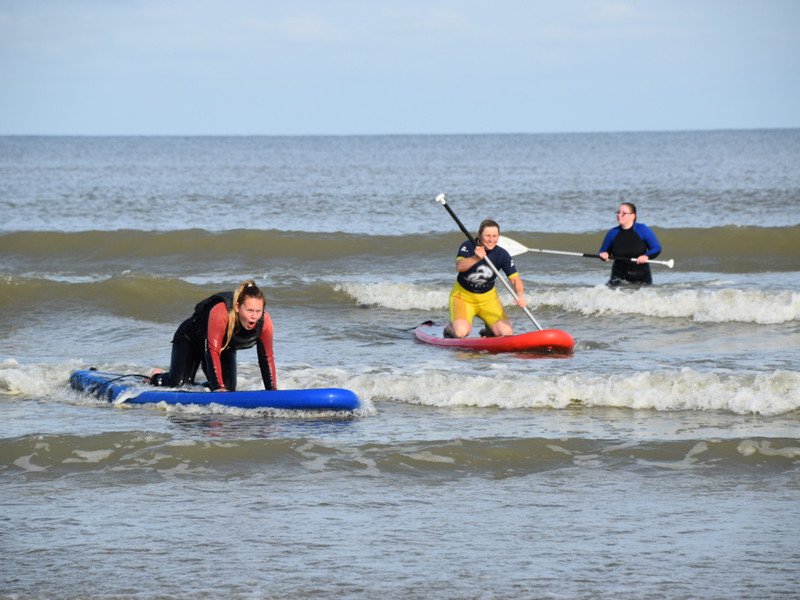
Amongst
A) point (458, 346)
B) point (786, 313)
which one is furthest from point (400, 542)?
point (786, 313)

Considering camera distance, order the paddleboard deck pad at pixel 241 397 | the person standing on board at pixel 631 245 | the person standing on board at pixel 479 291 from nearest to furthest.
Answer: the paddleboard deck pad at pixel 241 397, the person standing on board at pixel 479 291, the person standing on board at pixel 631 245

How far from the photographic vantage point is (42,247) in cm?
2298

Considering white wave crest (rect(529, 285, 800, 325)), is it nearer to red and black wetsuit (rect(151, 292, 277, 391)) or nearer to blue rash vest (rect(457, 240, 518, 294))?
blue rash vest (rect(457, 240, 518, 294))

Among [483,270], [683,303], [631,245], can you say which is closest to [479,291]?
[483,270]

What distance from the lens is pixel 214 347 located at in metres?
8.09

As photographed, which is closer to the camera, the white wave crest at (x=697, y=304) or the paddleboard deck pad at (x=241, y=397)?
the paddleboard deck pad at (x=241, y=397)

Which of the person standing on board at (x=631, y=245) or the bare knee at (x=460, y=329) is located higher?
the person standing on board at (x=631, y=245)

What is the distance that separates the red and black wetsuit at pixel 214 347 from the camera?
8.00 metres

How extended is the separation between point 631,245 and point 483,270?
2611 millimetres

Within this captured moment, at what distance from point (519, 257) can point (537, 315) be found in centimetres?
584

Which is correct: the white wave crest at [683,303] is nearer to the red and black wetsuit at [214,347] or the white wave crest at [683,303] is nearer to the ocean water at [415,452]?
the ocean water at [415,452]

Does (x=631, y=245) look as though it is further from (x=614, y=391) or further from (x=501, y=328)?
(x=614, y=391)

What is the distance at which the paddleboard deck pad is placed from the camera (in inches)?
328

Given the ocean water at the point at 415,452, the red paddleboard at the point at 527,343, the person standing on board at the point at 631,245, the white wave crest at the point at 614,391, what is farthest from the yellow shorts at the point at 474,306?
the white wave crest at the point at 614,391
